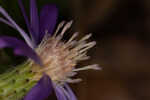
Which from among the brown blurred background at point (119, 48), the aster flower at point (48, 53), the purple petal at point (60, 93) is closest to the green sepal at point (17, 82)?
the aster flower at point (48, 53)

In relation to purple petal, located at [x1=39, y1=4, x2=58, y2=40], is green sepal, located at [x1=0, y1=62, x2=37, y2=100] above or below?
below

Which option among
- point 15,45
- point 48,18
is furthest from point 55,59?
point 15,45

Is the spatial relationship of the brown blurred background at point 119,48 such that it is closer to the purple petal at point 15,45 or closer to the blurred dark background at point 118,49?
the blurred dark background at point 118,49

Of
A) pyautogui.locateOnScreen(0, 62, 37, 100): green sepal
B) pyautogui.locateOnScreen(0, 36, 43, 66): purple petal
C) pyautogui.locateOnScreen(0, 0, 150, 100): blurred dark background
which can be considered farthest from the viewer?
pyautogui.locateOnScreen(0, 0, 150, 100): blurred dark background

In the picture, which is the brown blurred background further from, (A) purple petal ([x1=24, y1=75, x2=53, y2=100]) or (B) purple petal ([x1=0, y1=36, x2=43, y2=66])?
(B) purple petal ([x1=0, y1=36, x2=43, y2=66])

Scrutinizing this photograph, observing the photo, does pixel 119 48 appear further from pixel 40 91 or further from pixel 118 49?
pixel 40 91

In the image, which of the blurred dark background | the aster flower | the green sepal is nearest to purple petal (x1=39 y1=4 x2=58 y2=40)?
the aster flower
